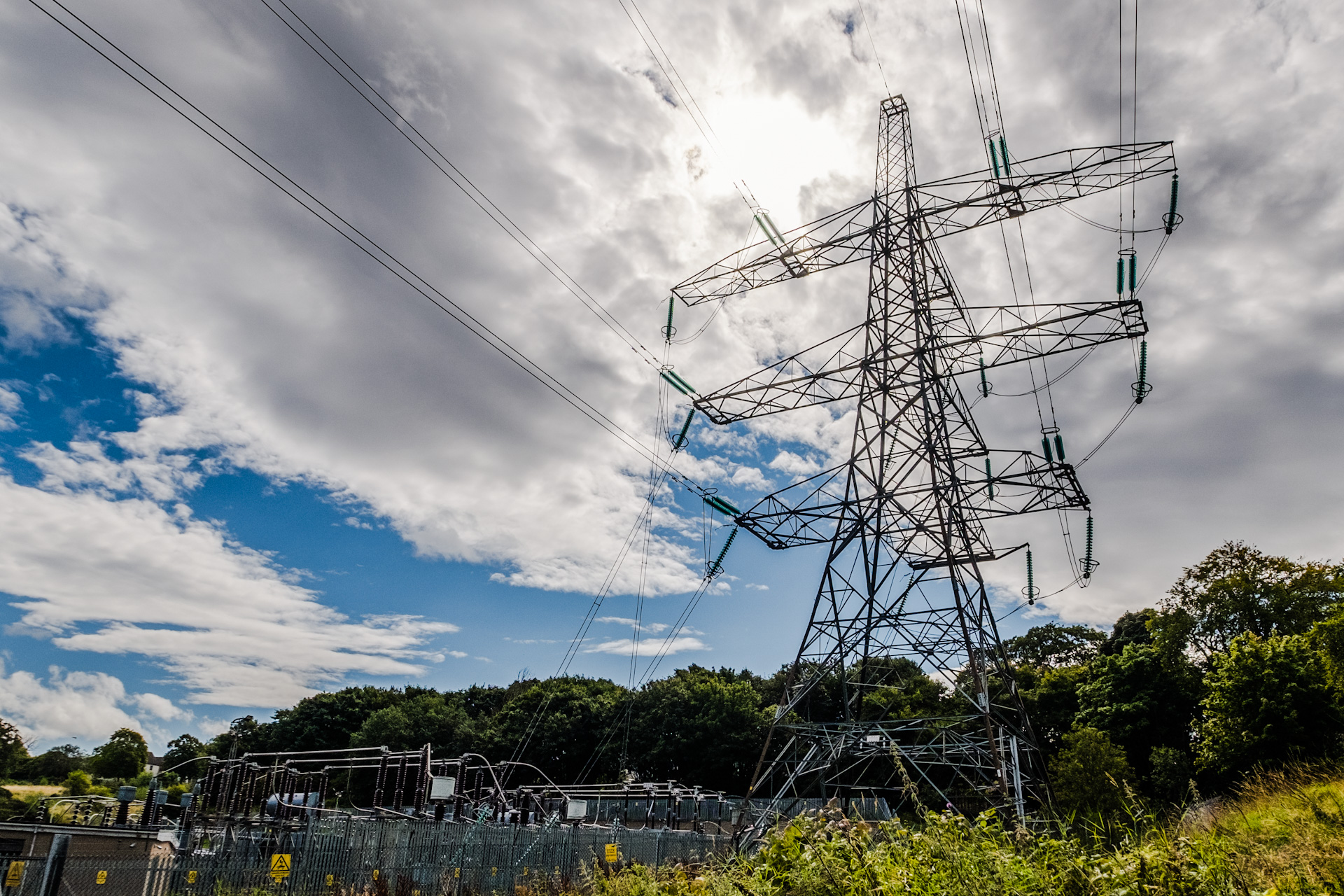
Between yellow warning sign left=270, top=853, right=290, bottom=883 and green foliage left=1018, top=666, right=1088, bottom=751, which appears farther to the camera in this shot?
green foliage left=1018, top=666, right=1088, bottom=751

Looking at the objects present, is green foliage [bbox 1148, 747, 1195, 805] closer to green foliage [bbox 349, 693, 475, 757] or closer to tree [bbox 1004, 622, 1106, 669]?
tree [bbox 1004, 622, 1106, 669]

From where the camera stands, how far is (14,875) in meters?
12.6

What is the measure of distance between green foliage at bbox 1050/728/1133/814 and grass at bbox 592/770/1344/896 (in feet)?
88.6

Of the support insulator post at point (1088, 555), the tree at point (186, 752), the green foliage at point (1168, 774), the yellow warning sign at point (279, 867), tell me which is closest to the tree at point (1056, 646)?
the green foliage at point (1168, 774)

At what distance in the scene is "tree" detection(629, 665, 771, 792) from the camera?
153 feet

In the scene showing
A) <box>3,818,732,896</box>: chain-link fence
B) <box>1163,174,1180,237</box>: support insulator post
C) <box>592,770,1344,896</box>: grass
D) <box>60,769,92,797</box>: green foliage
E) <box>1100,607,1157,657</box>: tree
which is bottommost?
<box>60,769,92,797</box>: green foliage

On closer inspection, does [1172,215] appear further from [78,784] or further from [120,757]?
[120,757]

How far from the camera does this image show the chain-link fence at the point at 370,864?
494 inches

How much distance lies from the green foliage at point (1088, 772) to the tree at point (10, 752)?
82827 millimetres

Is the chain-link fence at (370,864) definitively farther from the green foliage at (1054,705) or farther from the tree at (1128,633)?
the tree at (1128,633)

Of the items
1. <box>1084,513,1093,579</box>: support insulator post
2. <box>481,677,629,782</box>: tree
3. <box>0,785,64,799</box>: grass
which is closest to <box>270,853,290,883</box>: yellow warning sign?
<box>1084,513,1093,579</box>: support insulator post

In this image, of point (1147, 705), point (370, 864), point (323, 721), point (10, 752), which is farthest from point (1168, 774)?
point (10, 752)

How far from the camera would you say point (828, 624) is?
55.0 feet

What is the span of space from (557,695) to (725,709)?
1508 centimetres
